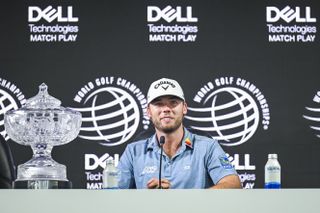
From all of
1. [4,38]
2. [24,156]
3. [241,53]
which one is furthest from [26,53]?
[241,53]

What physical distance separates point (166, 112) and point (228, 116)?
39.3 inches

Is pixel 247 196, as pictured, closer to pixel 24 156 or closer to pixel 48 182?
pixel 48 182

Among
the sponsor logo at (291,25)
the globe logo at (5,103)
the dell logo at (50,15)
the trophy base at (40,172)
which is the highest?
the dell logo at (50,15)

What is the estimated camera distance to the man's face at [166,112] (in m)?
3.71

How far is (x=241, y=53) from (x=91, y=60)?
34.7 inches

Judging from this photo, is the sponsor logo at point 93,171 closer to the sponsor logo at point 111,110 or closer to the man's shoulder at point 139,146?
the sponsor logo at point 111,110

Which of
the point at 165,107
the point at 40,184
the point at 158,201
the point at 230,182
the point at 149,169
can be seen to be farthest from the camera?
the point at 165,107

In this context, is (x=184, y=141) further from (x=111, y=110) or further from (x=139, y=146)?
(x=111, y=110)

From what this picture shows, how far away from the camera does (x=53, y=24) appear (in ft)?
15.3

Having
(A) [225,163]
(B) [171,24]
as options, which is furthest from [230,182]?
(B) [171,24]

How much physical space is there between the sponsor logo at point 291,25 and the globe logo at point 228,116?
1.32 feet

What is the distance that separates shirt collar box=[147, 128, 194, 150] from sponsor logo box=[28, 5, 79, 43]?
3.81 feet

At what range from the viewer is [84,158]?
456 cm

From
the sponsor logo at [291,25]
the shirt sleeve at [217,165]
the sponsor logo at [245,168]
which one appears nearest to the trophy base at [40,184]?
the shirt sleeve at [217,165]
